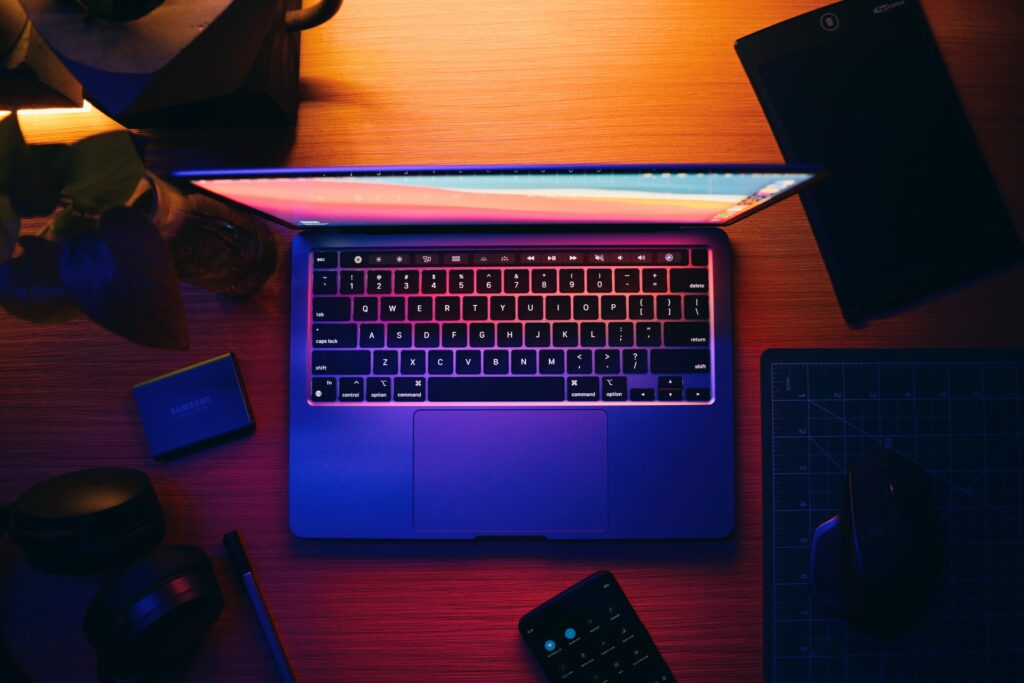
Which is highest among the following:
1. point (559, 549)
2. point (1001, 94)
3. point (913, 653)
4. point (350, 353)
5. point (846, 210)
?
point (1001, 94)

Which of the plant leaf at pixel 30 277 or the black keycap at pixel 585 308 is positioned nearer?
the plant leaf at pixel 30 277

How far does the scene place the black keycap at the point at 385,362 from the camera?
2.42ft

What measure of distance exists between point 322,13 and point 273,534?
606mm

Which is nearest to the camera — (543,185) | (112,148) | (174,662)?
(112,148)

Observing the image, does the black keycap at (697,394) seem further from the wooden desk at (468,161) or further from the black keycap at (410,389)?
the black keycap at (410,389)

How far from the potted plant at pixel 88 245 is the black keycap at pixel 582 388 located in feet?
1.36

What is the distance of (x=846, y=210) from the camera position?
752 mm

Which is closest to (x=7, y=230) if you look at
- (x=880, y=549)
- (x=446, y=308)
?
(x=446, y=308)

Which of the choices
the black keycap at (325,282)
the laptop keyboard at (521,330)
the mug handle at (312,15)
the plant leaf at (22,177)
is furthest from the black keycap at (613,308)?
the plant leaf at (22,177)

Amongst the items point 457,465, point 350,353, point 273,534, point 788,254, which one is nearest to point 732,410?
point 788,254

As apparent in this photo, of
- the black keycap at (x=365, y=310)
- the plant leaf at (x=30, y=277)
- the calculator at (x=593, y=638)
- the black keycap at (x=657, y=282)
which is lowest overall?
the calculator at (x=593, y=638)

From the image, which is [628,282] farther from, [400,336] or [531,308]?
[400,336]

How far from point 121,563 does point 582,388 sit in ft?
1.87

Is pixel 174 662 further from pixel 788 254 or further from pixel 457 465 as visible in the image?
pixel 788 254
